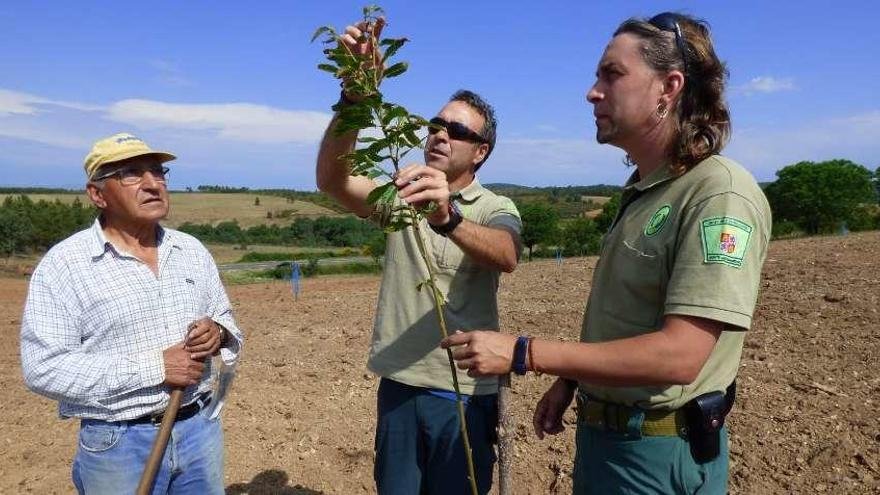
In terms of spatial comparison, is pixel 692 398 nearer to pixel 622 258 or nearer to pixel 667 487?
pixel 667 487

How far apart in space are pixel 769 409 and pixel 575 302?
5.76m

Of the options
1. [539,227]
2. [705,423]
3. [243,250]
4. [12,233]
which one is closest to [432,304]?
[705,423]

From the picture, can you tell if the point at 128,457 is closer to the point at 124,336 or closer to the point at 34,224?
the point at 124,336

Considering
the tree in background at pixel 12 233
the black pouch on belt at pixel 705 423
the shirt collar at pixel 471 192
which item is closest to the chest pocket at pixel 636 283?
the black pouch on belt at pixel 705 423

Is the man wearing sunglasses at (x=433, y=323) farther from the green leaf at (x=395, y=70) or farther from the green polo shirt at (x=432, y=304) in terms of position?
the green leaf at (x=395, y=70)

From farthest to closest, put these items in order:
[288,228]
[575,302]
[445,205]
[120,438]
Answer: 1. [288,228]
2. [575,302]
3. [120,438]
4. [445,205]

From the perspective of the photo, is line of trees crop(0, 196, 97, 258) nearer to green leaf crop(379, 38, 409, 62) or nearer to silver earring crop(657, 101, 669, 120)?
green leaf crop(379, 38, 409, 62)

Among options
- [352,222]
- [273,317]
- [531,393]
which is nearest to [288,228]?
[352,222]

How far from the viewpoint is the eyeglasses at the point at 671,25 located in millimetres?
1877

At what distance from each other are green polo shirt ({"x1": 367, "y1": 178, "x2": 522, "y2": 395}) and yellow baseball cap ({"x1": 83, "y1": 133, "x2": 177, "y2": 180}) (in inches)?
41.8

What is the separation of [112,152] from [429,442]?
6.10 ft

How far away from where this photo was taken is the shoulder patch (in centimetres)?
166

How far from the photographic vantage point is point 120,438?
266 cm

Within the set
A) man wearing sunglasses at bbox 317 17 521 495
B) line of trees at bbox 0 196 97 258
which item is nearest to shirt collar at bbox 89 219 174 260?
man wearing sunglasses at bbox 317 17 521 495
